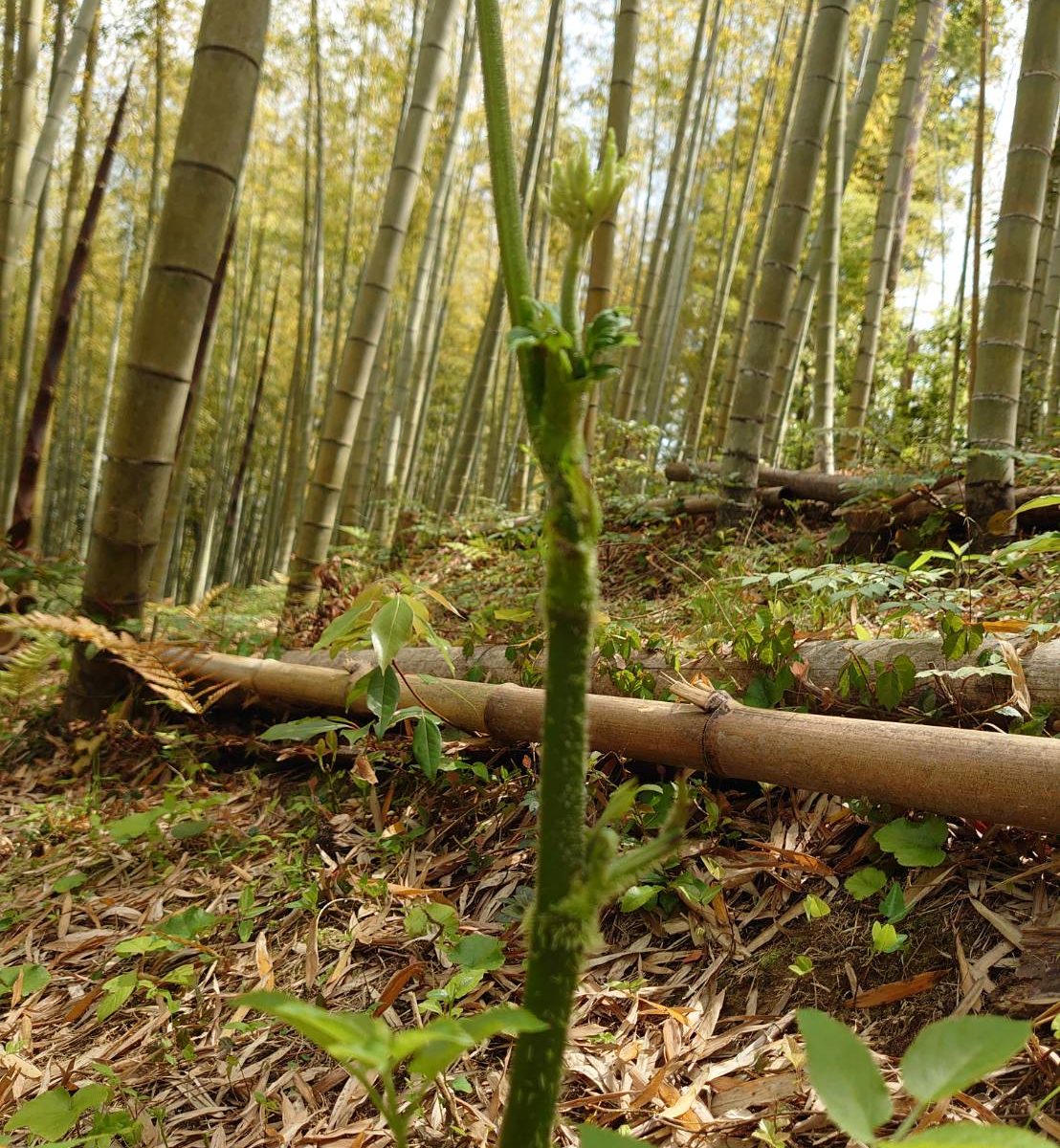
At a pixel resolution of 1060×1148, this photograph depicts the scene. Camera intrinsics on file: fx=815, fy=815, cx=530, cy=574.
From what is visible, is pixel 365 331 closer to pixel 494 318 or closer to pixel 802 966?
pixel 494 318

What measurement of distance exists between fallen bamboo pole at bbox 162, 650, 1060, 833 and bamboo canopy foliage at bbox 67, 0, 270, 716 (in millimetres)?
1024

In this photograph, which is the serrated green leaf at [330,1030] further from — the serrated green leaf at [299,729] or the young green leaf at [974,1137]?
the serrated green leaf at [299,729]

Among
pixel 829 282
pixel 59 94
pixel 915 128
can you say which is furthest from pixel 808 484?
pixel 915 128

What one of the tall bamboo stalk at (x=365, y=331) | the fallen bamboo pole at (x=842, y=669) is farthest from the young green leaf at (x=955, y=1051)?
the tall bamboo stalk at (x=365, y=331)

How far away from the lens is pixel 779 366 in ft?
16.4

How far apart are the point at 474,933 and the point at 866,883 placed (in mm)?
565

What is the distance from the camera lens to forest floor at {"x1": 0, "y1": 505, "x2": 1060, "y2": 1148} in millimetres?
925

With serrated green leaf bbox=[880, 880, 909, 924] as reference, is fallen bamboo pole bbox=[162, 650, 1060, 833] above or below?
A: above

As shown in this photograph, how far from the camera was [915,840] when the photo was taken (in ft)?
3.68

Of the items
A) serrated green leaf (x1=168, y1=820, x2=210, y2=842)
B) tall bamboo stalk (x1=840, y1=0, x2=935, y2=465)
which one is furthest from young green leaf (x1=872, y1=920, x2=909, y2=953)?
tall bamboo stalk (x1=840, y1=0, x2=935, y2=465)

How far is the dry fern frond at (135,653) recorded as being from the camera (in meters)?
1.87

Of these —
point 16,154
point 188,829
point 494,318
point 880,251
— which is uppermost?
point 880,251

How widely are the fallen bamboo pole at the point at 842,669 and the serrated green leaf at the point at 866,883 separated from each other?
33 cm

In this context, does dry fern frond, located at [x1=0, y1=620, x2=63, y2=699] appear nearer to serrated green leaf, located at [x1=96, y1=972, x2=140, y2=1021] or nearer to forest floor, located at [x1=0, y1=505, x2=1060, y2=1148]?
forest floor, located at [x1=0, y1=505, x2=1060, y2=1148]
